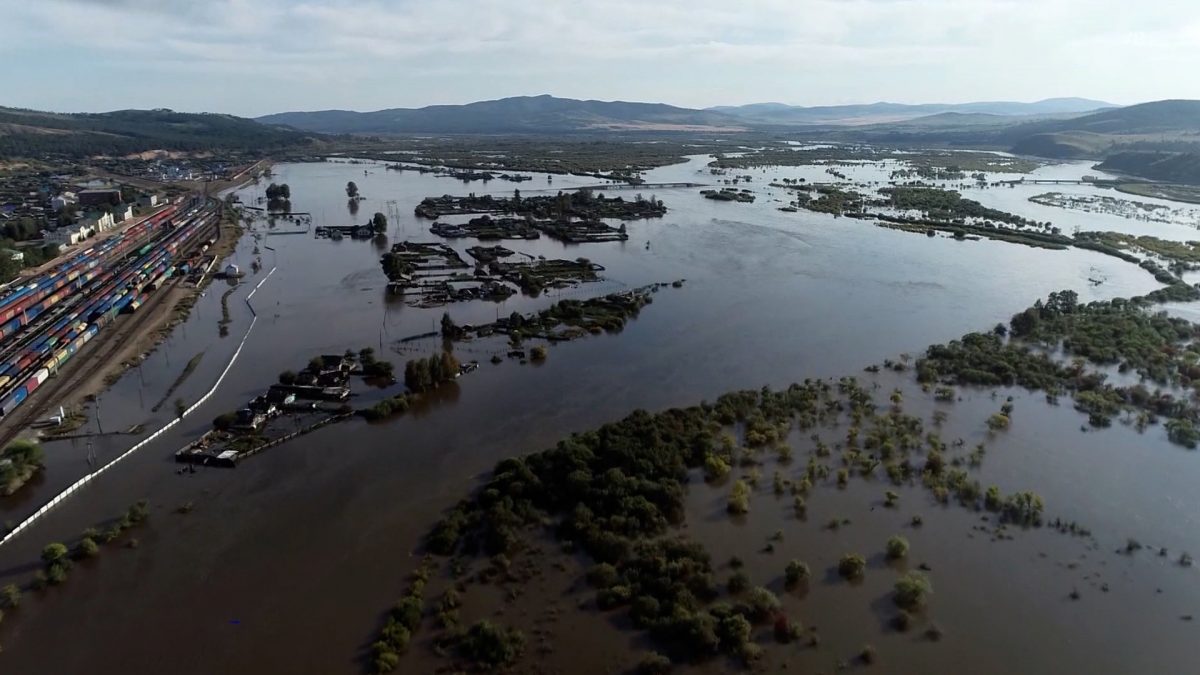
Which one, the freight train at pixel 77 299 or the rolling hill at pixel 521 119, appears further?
the rolling hill at pixel 521 119

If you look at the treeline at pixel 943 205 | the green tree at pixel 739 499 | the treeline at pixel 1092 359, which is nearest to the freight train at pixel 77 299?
the green tree at pixel 739 499

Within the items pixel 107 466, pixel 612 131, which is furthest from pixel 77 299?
pixel 612 131

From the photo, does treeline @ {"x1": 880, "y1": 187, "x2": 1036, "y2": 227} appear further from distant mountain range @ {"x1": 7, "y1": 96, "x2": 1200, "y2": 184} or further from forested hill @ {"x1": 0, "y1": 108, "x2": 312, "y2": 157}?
forested hill @ {"x1": 0, "y1": 108, "x2": 312, "y2": 157}

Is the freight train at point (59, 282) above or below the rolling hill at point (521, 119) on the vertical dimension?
below

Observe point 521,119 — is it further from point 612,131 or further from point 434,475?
point 434,475

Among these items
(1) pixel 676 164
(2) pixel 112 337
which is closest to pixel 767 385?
(2) pixel 112 337

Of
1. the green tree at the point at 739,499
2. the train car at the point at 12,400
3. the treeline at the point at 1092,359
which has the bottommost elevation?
the green tree at the point at 739,499

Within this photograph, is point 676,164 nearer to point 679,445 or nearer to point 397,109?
point 679,445

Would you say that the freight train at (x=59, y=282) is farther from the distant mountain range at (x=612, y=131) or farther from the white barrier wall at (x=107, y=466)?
the distant mountain range at (x=612, y=131)
